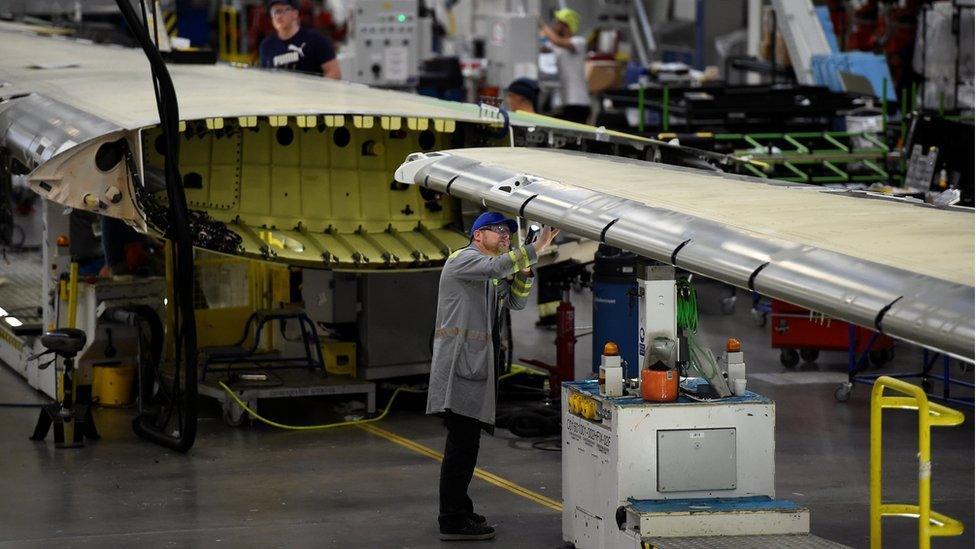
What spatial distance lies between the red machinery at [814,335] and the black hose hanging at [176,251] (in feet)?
17.2

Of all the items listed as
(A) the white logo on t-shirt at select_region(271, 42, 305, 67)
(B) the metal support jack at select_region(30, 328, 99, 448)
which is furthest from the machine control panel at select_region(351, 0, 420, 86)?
(B) the metal support jack at select_region(30, 328, 99, 448)

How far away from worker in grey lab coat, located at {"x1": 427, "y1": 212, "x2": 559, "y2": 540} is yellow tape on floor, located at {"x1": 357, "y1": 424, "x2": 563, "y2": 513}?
88 centimetres

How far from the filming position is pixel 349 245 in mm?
11062

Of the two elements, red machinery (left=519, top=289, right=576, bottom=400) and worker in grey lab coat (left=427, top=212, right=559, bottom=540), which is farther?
red machinery (left=519, top=289, right=576, bottom=400)

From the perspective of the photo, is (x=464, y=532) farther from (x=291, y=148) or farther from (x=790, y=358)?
(x=790, y=358)

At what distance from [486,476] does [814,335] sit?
176 inches

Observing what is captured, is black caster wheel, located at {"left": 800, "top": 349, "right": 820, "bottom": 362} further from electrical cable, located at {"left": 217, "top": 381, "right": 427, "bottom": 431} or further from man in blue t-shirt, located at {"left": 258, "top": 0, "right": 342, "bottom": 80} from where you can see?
man in blue t-shirt, located at {"left": 258, "top": 0, "right": 342, "bottom": 80}

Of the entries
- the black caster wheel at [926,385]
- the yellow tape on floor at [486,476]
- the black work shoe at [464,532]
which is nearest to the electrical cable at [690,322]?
the black work shoe at [464,532]

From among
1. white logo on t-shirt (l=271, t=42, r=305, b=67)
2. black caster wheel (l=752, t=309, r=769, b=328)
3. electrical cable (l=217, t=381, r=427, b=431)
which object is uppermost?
white logo on t-shirt (l=271, t=42, r=305, b=67)

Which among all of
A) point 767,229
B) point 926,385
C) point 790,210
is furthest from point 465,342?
point 926,385

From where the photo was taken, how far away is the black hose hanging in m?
9.34

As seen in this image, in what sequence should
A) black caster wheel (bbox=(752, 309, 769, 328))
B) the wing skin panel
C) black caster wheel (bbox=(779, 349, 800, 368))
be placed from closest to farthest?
the wing skin panel, black caster wheel (bbox=(779, 349, 800, 368)), black caster wheel (bbox=(752, 309, 769, 328))

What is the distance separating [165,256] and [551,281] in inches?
162

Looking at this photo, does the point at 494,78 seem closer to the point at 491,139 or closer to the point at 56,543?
the point at 491,139
